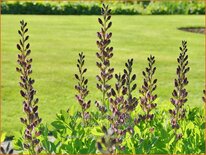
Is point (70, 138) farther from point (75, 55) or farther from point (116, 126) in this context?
point (75, 55)

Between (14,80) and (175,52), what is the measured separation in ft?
25.5

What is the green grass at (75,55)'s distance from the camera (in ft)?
39.4

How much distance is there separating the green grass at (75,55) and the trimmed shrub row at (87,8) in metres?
5.23

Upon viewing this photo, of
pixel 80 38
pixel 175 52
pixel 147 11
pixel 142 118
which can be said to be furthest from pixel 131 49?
pixel 147 11

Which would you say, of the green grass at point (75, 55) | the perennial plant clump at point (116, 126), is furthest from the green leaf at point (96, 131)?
the green grass at point (75, 55)

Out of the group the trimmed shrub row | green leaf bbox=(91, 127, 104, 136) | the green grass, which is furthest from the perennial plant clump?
the trimmed shrub row

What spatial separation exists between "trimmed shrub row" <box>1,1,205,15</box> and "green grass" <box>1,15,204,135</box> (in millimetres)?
5227

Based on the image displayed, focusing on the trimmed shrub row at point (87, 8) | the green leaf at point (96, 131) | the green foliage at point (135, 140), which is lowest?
the trimmed shrub row at point (87, 8)

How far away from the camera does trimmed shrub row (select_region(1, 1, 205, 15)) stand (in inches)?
1453

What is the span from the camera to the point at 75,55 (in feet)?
61.6

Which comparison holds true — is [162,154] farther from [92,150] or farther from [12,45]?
[12,45]

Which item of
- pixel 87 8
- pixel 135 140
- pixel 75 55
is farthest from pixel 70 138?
pixel 87 8

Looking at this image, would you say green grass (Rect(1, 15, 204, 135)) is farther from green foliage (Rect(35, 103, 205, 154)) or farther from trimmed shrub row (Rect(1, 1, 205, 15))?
trimmed shrub row (Rect(1, 1, 205, 15))

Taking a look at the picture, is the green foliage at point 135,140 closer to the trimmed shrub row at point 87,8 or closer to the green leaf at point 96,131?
the green leaf at point 96,131
